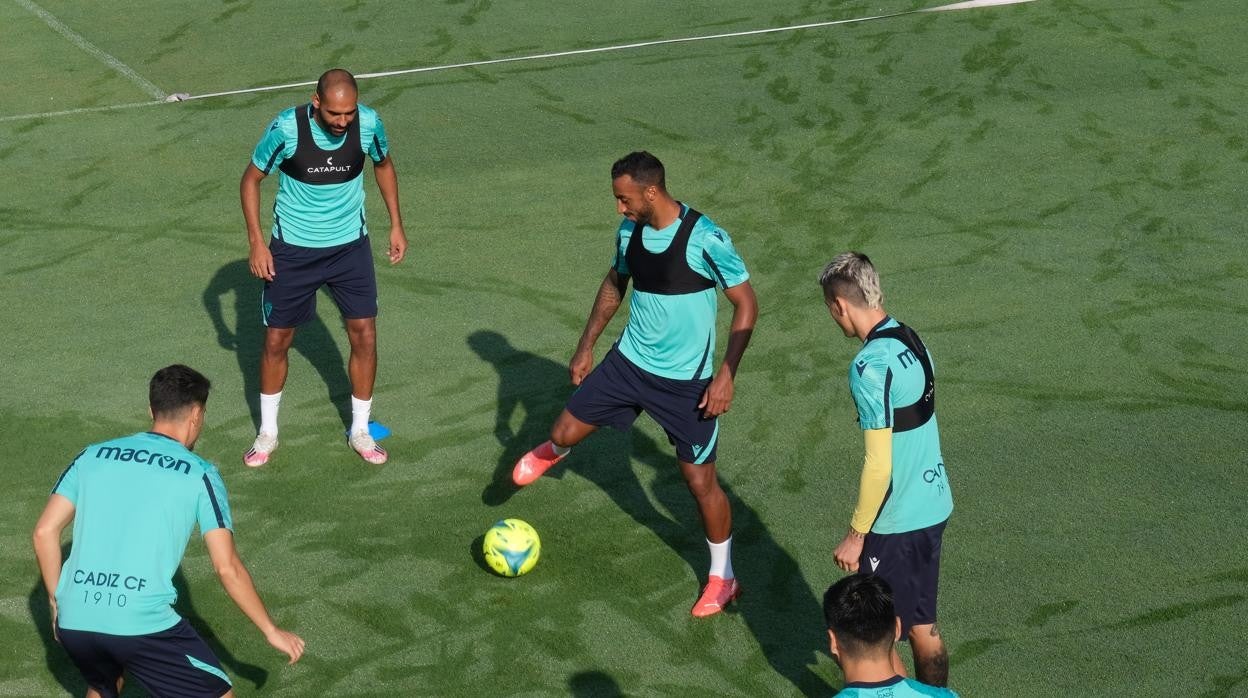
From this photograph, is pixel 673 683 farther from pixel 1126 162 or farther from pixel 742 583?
pixel 1126 162

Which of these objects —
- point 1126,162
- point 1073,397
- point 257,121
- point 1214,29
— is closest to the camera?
point 1073,397

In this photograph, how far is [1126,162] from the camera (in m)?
12.2

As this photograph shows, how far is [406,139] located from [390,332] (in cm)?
362

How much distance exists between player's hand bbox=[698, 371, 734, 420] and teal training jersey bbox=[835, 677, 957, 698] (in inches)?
92.4

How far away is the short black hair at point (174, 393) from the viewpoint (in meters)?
5.08

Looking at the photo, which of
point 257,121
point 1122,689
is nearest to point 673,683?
point 1122,689

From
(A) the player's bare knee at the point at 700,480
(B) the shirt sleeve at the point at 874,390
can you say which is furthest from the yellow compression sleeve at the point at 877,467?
(A) the player's bare knee at the point at 700,480

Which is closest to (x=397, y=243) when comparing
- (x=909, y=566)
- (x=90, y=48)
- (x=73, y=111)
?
(x=909, y=566)

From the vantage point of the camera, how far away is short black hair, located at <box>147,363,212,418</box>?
5082 mm

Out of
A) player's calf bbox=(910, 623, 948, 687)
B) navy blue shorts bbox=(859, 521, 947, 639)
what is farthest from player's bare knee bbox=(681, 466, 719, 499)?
player's calf bbox=(910, 623, 948, 687)

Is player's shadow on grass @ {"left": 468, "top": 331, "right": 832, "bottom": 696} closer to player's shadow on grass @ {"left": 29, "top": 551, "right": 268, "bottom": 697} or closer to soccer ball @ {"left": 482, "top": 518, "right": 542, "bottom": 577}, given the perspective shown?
soccer ball @ {"left": 482, "top": 518, "right": 542, "bottom": 577}

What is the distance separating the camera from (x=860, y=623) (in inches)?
167

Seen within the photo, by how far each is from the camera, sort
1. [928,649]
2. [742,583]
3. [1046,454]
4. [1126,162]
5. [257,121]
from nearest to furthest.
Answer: [928,649] → [742,583] → [1046,454] → [1126,162] → [257,121]

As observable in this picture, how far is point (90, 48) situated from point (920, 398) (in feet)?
40.7
